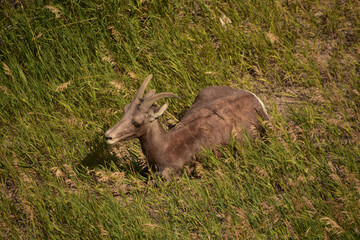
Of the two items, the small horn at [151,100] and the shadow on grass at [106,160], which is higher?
the small horn at [151,100]

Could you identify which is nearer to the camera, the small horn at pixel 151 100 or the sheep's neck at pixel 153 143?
the small horn at pixel 151 100

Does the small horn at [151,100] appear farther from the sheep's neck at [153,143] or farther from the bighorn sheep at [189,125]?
the sheep's neck at [153,143]

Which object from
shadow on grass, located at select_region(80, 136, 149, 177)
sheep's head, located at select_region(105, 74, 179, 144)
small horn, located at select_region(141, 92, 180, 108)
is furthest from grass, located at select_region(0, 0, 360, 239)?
small horn, located at select_region(141, 92, 180, 108)

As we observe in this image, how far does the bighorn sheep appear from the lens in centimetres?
535

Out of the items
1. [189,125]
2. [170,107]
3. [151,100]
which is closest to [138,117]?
[151,100]

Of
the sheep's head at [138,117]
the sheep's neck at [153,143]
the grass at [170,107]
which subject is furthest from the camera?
the sheep's neck at [153,143]

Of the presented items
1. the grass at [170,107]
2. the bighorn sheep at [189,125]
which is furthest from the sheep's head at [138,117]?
the grass at [170,107]

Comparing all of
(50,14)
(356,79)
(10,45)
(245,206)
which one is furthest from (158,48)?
(245,206)

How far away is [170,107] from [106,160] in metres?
1.20

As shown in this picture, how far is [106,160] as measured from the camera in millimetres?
5727

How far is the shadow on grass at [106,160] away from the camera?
5.63 m

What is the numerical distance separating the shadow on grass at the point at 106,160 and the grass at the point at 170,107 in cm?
2

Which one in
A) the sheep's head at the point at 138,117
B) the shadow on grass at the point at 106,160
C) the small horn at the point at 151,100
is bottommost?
the shadow on grass at the point at 106,160

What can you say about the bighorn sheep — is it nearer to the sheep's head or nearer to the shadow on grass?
the sheep's head
